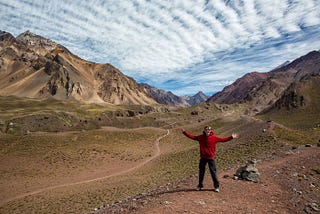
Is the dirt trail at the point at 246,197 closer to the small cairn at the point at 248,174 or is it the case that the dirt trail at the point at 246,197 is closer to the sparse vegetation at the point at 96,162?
the small cairn at the point at 248,174

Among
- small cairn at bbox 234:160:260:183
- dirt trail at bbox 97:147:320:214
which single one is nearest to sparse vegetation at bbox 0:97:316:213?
dirt trail at bbox 97:147:320:214

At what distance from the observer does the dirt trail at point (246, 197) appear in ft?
44.9

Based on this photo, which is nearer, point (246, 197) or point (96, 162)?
point (246, 197)

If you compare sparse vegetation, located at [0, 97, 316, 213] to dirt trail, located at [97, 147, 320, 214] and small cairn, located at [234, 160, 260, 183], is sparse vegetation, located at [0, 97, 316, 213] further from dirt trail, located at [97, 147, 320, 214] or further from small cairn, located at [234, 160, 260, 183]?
small cairn, located at [234, 160, 260, 183]

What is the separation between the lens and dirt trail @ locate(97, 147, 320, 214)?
13680mm

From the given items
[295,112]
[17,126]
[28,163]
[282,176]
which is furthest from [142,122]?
[282,176]

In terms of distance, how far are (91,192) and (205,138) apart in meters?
21.3

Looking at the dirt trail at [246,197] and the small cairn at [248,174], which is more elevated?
the small cairn at [248,174]

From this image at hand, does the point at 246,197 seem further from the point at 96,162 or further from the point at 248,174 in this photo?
the point at 96,162

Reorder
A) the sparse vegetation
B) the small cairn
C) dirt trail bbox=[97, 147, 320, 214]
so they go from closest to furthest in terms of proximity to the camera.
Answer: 1. dirt trail bbox=[97, 147, 320, 214]
2. the small cairn
3. the sparse vegetation

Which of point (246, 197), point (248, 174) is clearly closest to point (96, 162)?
point (248, 174)

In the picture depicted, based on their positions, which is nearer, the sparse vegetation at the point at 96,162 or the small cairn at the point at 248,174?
the small cairn at the point at 248,174

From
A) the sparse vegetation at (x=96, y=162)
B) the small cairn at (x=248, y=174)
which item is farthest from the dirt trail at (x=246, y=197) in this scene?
the sparse vegetation at (x=96, y=162)

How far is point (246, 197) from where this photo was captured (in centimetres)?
1553
